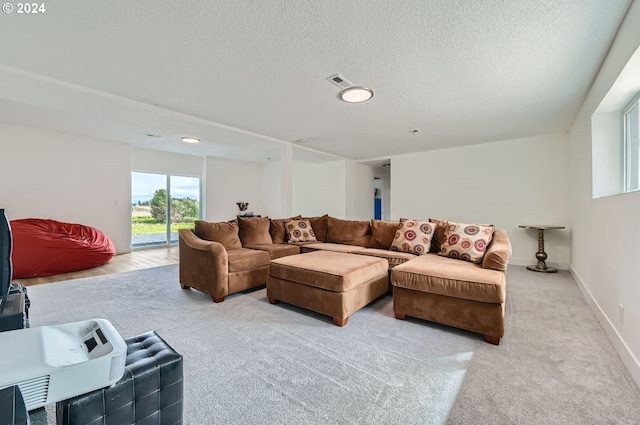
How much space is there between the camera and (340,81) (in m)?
2.68

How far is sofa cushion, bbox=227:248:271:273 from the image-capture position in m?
3.08

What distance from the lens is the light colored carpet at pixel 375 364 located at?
4.42 ft

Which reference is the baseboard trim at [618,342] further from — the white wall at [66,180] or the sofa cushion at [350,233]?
the white wall at [66,180]

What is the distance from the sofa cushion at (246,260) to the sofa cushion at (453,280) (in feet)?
5.61

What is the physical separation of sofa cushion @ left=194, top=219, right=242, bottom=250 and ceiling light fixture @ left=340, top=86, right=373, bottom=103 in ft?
7.47

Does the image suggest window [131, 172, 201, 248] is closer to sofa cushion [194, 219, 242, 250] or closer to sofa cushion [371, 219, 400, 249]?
sofa cushion [194, 219, 242, 250]

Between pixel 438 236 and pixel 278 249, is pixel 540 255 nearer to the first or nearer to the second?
pixel 438 236

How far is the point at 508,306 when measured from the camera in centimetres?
279

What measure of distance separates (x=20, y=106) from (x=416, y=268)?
5.41 metres

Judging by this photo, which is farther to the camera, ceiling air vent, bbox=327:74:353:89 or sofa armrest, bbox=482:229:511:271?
ceiling air vent, bbox=327:74:353:89

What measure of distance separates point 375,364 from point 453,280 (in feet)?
3.10

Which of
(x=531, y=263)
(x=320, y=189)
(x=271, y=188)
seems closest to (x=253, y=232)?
(x=320, y=189)

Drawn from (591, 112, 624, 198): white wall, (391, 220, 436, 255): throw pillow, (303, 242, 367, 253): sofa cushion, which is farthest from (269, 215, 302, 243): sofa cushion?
(591, 112, 624, 198): white wall

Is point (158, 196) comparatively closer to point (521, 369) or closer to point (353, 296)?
point (353, 296)
